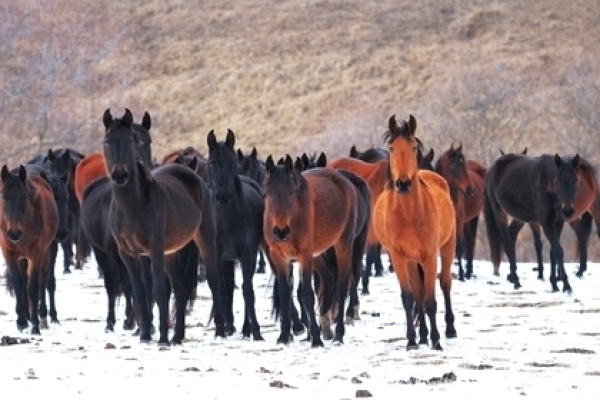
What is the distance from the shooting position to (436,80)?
61500 millimetres

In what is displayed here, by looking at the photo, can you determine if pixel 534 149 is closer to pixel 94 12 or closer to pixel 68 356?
pixel 94 12

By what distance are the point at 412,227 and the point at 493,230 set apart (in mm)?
9379

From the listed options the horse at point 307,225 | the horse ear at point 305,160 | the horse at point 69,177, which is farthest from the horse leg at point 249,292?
the horse at point 69,177

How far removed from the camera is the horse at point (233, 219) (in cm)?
1186

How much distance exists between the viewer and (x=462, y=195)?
19547 mm

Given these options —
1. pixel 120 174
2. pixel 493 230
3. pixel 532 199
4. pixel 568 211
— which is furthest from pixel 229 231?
pixel 493 230

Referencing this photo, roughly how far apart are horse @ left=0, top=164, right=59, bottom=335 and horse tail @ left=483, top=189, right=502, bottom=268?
8660 millimetres

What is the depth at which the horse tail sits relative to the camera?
1983 centimetres

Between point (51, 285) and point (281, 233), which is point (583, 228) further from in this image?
point (281, 233)

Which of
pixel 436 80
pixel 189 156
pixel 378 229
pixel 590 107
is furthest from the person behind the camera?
pixel 436 80

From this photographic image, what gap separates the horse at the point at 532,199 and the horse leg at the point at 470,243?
35 centimetres

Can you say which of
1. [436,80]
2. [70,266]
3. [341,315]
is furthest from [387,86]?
[341,315]

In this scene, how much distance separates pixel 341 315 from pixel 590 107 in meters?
36.8

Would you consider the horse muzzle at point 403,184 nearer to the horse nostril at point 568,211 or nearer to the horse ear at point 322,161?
the horse ear at point 322,161
